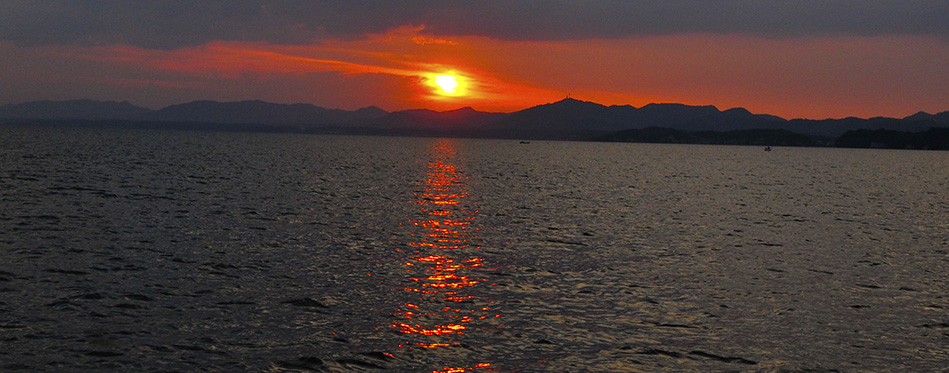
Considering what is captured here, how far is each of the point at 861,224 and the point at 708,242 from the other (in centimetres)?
1864

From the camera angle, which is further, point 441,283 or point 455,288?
point 441,283

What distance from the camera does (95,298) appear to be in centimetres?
2333

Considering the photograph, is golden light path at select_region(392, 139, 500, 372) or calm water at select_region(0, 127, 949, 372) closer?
calm water at select_region(0, 127, 949, 372)

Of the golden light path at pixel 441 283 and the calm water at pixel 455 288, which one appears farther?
the golden light path at pixel 441 283

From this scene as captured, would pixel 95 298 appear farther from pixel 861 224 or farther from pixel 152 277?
pixel 861 224

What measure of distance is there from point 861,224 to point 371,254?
3921 centimetres

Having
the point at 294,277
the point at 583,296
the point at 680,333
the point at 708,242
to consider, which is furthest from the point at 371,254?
the point at 708,242

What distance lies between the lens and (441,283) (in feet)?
90.2

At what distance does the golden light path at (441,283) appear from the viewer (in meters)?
20.5

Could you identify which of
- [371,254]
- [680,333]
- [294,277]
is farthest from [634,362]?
[371,254]

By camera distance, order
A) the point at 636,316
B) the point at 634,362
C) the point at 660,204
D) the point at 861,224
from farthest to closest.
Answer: the point at 660,204
the point at 861,224
the point at 636,316
the point at 634,362

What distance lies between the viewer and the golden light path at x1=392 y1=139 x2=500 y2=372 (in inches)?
806

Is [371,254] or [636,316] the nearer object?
[636,316]

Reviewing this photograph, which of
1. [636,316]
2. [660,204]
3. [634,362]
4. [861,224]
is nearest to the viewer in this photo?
[634,362]
